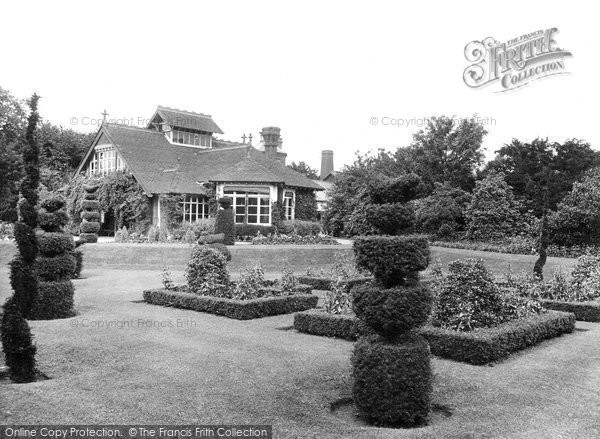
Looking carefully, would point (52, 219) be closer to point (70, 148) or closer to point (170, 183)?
point (170, 183)

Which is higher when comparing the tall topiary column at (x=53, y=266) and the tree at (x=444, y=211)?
the tree at (x=444, y=211)

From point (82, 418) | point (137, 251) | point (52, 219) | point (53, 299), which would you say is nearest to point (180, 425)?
point (82, 418)

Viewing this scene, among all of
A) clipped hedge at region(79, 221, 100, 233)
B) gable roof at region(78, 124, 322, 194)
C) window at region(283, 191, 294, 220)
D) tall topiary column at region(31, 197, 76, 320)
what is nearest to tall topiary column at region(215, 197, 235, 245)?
clipped hedge at region(79, 221, 100, 233)

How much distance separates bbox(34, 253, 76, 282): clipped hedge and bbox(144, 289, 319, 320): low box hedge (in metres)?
2.56

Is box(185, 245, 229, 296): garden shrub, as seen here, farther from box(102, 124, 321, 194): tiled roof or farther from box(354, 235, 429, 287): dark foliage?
box(102, 124, 321, 194): tiled roof

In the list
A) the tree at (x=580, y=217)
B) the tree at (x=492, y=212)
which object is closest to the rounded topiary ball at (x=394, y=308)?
the tree at (x=580, y=217)

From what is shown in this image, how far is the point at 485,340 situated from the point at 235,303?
227 inches

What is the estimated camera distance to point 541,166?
35938 millimetres

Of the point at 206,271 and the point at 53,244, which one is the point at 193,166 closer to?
the point at 206,271

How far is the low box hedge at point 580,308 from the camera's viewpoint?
13086 mm

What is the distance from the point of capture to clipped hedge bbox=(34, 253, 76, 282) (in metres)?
11.8

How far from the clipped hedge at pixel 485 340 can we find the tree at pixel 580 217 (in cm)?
1766

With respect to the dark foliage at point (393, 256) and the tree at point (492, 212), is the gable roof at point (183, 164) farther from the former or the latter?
the dark foliage at point (393, 256)

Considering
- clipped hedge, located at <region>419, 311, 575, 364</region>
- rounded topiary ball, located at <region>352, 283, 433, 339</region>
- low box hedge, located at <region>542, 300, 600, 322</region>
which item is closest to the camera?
rounded topiary ball, located at <region>352, 283, 433, 339</region>
